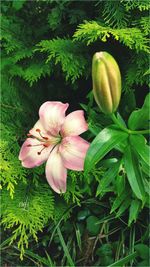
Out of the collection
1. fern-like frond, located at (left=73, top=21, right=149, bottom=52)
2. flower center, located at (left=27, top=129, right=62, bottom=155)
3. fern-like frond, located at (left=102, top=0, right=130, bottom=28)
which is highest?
fern-like frond, located at (left=102, top=0, right=130, bottom=28)

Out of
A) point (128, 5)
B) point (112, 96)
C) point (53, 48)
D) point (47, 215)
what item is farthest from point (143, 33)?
point (47, 215)

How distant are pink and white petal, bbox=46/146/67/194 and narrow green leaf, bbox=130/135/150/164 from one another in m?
0.15

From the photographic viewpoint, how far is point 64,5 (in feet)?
4.06

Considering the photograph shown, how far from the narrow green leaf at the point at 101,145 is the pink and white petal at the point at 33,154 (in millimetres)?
130

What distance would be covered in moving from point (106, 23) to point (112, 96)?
0.41 metres

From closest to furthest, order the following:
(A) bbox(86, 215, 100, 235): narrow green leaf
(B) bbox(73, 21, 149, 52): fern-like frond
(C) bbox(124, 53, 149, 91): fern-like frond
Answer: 1. (B) bbox(73, 21, 149, 52): fern-like frond
2. (C) bbox(124, 53, 149, 91): fern-like frond
3. (A) bbox(86, 215, 100, 235): narrow green leaf

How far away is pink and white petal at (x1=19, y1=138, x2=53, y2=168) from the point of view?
0.99 metres

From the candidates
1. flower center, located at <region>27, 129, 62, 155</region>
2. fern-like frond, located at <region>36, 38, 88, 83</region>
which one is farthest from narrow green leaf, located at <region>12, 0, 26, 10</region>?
flower center, located at <region>27, 129, 62, 155</region>

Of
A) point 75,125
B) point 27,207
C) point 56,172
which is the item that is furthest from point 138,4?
point 27,207

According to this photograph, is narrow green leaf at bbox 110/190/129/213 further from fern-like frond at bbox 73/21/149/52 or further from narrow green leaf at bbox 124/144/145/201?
fern-like frond at bbox 73/21/149/52

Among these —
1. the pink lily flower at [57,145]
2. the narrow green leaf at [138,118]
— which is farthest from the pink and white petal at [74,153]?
the narrow green leaf at [138,118]

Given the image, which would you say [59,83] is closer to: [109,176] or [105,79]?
[109,176]

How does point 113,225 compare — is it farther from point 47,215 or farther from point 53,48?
point 53,48

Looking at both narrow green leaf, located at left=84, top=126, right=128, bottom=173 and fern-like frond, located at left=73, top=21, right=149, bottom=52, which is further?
fern-like frond, located at left=73, top=21, right=149, bottom=52
